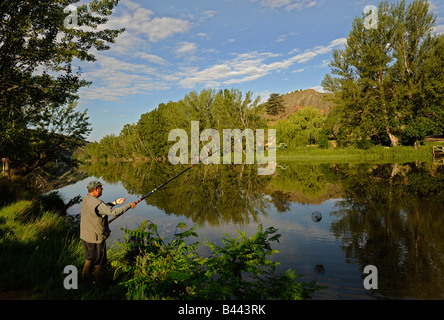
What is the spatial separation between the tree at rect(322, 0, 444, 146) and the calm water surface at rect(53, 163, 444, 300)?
27.8 meters

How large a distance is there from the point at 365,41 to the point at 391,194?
4033 centimetres

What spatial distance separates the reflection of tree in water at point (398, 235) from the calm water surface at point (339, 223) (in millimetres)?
23

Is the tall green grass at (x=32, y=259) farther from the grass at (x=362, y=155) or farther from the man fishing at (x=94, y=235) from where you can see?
the grass at (x=362, y=155)

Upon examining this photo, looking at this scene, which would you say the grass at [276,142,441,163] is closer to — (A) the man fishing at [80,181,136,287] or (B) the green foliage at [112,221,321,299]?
(B) the green foliage at [112,221,321,299]

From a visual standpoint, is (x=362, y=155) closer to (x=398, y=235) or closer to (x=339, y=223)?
(x=339, y=223)


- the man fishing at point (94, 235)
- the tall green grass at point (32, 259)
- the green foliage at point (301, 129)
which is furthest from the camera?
the green foliage at point (301, 129)

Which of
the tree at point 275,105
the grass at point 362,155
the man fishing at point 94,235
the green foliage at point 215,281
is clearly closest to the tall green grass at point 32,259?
the man fishing at point 94,235

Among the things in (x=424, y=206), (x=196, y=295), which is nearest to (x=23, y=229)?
(x=196, y=295)

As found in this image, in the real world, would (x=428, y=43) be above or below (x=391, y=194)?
above

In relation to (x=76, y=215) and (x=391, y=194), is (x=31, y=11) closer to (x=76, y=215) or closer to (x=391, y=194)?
(x=76, y=215)

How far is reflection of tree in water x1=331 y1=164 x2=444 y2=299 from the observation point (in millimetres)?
6070

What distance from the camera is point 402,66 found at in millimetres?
43656

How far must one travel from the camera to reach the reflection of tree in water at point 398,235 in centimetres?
607

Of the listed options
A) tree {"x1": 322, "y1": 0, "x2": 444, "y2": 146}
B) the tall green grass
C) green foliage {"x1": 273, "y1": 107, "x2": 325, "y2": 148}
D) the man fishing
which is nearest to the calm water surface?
the man fishing
